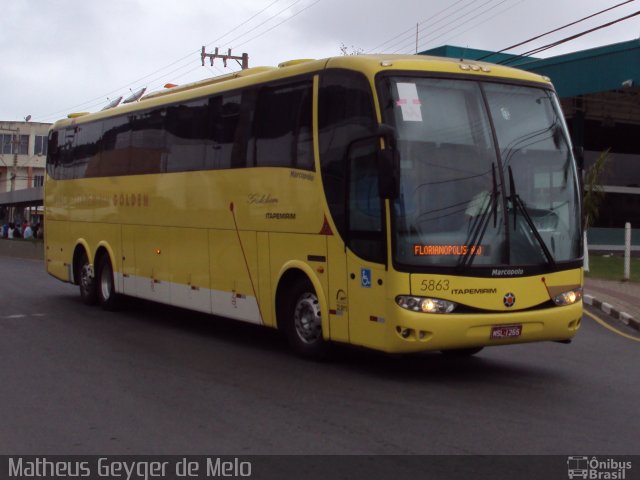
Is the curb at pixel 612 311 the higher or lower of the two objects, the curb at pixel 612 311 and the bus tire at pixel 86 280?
the lower

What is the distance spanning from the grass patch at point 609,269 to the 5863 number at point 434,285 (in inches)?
636

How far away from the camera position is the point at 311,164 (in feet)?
33.7

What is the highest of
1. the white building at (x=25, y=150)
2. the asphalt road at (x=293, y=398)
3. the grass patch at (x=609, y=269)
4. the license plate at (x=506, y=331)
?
the white building at (x=25, y=150)

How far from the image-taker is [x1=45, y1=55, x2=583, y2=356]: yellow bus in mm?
8914

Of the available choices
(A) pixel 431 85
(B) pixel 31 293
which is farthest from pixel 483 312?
(B) pixel 31 293

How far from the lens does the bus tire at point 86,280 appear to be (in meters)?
16.8

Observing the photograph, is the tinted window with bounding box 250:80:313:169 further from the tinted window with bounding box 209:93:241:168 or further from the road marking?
the road marking

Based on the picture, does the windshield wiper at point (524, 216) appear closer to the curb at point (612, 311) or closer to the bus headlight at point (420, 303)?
the bus headlight at point (420, 303)

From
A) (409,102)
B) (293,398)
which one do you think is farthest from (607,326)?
(293,398)

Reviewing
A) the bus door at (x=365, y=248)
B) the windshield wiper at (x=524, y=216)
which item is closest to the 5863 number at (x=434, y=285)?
the bus door at (x=365, y=248)

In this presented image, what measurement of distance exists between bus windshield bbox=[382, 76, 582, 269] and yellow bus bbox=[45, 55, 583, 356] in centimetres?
1

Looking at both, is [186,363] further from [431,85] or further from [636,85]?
[636,85]
